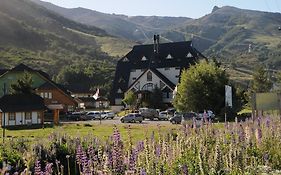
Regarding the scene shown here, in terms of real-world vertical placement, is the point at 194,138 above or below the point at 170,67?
below

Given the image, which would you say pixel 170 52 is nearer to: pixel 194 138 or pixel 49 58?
pixel 194 138

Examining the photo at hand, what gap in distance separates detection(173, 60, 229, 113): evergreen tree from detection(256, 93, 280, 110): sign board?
2904cm

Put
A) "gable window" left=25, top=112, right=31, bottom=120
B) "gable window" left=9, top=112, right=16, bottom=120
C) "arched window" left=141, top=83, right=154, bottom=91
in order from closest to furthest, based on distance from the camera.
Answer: "gable window" left=9, top=112, right=16, bottom=120 < "gable window" left=25, top=112, right=31, bottom=120 < "arched window" left=141, top=83, right=154, bottom=91

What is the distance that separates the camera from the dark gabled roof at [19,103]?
54.7 m

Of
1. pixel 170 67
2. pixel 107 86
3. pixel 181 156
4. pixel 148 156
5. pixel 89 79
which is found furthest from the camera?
pixel 89 79

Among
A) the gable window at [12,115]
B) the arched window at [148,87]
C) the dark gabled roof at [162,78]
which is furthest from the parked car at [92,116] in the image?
the dark gabled roof at [162,78]

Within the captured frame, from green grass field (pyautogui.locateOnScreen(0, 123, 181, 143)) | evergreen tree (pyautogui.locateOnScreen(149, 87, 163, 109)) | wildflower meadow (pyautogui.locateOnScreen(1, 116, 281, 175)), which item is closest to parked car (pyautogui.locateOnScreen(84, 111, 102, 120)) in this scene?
evergreen tree (pyautogui.locateOnScreen(149, 87, 163, 109))

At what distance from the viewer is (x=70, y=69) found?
5472 inches

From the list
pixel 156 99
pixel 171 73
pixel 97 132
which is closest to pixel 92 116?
pixel 156 99

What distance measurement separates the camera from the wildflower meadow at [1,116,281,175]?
24.7ft

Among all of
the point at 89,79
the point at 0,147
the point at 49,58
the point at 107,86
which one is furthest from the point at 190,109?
the point at 49,58

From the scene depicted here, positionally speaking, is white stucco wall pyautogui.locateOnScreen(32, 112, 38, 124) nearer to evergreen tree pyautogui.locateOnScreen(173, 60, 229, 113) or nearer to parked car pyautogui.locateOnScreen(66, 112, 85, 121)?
parked car pyautogui.locateOnScreen(66, 112, 85, 121)

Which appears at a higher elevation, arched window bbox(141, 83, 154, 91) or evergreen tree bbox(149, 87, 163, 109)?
arched window bbox(141, 83, 154, 91)

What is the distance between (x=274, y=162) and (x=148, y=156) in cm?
470
